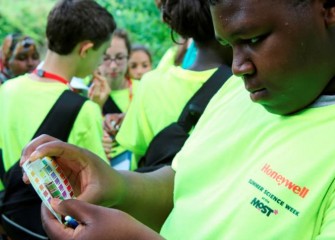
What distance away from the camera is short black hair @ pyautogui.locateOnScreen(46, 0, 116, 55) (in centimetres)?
344

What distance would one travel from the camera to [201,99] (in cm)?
252

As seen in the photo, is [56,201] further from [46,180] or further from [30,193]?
[30,193]

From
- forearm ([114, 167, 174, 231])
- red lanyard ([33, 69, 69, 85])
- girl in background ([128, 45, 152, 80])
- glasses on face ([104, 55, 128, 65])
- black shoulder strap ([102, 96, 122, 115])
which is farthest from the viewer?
girl in background ([128, 45, 152, 80])

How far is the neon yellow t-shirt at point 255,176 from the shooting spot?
3.69ft

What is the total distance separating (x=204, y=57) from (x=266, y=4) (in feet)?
5.15

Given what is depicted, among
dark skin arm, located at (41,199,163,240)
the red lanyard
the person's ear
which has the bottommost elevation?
the red lanyard

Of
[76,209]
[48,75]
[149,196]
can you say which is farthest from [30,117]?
[76,209]

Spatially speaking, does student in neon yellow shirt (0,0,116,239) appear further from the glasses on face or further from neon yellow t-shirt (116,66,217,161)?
the glasses on face

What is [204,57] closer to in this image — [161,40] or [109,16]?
[109,16]

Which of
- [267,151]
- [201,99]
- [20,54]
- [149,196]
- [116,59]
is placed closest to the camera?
[267,151]

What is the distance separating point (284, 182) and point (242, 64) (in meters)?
0.27

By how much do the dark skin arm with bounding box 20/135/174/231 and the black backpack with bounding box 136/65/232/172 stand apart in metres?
0.78

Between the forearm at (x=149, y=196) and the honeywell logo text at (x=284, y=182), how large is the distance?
1.59ft

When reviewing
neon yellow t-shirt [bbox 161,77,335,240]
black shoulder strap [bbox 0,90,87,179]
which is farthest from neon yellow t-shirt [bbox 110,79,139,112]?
neon yellow t-shirt [bbox 161,77,335,240]
